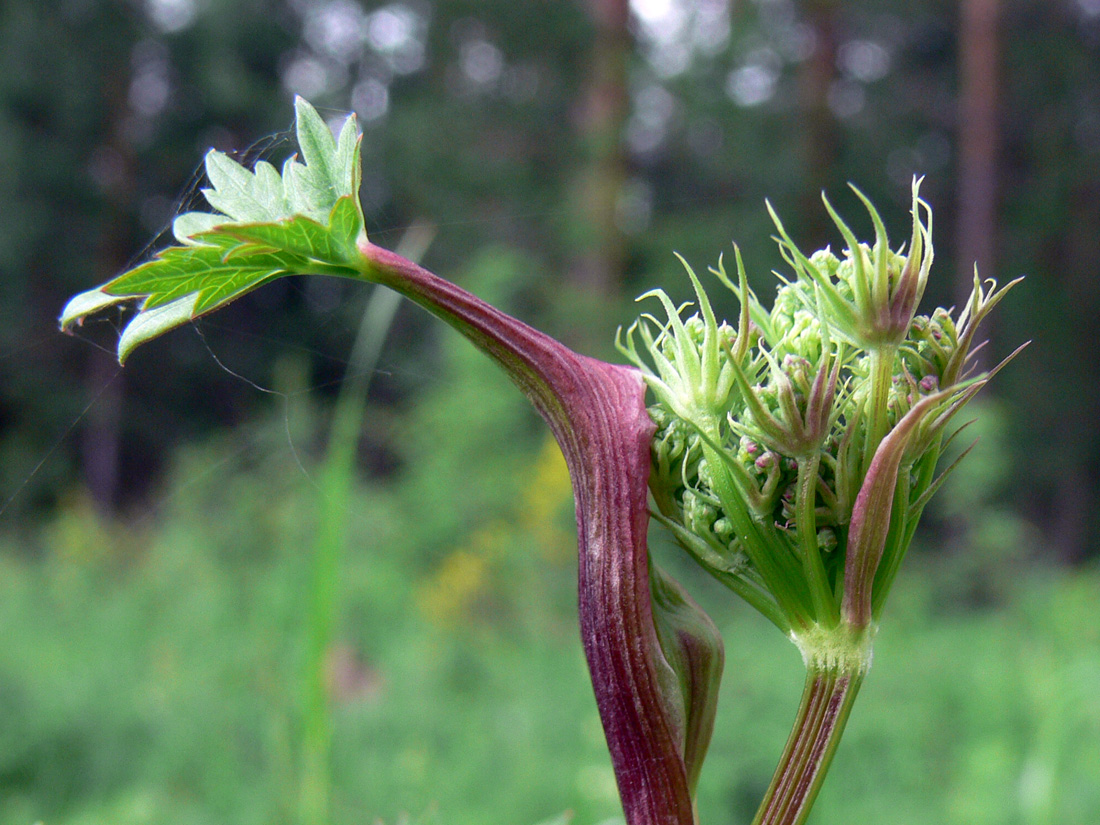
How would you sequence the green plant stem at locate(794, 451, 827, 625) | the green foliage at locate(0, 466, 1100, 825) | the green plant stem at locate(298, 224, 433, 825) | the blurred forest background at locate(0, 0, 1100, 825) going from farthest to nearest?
1. the blurred forest background at locate(0, 0, 1100, 825)
2. the green foliage at locate(0, 466, 1100, 825)
3. the green plant stem at locate(298, 224, 433, 825)
4. the green plant stem at locate(794, 451, 827, 625)

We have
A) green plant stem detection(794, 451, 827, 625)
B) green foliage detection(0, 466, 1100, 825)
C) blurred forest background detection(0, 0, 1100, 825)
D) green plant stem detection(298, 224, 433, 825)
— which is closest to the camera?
green plant stem detection(794, 451, 827, 625)

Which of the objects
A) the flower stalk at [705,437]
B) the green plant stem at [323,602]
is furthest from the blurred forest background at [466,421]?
the flower stalk at [705,437]

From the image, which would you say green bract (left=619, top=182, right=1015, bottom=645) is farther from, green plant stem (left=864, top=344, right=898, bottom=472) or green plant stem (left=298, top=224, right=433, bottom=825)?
green plant stem (left=298, top=224, right=433, bottom=825)

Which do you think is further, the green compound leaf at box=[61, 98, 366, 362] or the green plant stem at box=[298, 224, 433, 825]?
the green plant stem at box=[298, 224, 433, 825]

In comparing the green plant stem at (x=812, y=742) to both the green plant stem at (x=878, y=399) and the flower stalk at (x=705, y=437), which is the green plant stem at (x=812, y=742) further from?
the green plant stem at (x=878, y=399)

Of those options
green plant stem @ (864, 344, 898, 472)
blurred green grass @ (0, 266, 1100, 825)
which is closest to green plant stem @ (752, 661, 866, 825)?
green plant stem @ (864, 344, 898, 472)

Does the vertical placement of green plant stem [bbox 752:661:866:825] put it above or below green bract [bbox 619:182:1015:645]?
below

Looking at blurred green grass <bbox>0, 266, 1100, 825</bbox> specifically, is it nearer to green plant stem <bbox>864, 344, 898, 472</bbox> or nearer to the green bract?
the green bract
